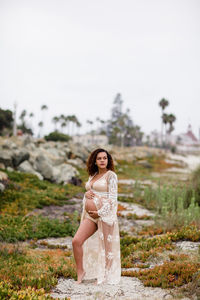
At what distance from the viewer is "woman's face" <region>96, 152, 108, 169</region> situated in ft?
17.3

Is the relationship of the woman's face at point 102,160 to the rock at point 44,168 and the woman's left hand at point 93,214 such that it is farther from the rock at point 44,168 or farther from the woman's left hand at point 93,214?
the rock at point 44,168

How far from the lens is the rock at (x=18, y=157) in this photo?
2147cm

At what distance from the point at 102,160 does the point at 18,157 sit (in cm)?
1760

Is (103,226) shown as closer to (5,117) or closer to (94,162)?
(94,162)

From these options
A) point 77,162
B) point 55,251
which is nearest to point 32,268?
point 55,251

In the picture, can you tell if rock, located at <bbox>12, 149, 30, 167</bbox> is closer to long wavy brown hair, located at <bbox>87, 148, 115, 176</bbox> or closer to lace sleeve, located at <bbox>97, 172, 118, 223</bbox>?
long wavy brown hair, located at <bbox>87, 148, 115, 176</bbox>

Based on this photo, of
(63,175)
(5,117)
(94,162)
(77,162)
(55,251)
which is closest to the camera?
(94,162)

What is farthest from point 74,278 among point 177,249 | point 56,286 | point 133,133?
point 133,133

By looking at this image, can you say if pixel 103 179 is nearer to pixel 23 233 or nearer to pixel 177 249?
pixel 177 249

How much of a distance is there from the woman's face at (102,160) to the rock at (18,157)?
56.9ft

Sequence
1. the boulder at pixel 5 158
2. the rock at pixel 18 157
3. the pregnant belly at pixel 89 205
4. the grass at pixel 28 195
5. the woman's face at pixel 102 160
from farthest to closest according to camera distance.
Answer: the rock at pixel 18 157 < the boulder at pixel 5 158 < the grass at pixel 28 195 < the woman's face at pixel 102 160 < the pregnant belly at pixel 89 205

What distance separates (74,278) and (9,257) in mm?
2035

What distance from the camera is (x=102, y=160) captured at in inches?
207

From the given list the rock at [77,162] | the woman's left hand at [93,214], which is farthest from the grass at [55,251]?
the rock at [77,162]
